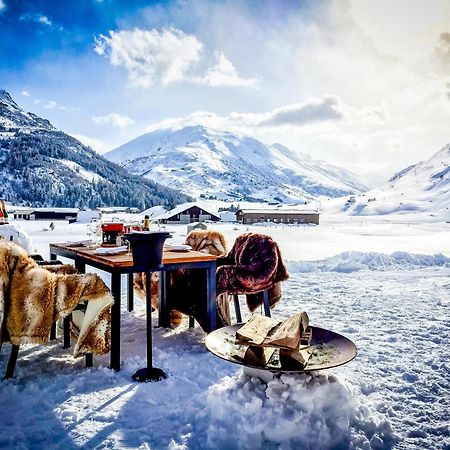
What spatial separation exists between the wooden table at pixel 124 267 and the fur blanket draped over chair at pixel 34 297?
175 millimetres

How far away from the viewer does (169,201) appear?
12231 cm

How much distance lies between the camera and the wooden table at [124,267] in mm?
3766

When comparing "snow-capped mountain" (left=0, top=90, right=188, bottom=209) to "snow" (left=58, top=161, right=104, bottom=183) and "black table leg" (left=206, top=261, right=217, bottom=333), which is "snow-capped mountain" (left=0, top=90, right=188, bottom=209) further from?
"black table leg" (left=206, top=261, right=217, bottom=333)

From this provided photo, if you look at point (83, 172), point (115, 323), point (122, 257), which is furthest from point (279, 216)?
point (83, 172)

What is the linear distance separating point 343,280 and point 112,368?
632 cm

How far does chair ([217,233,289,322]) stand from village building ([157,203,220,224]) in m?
58.7

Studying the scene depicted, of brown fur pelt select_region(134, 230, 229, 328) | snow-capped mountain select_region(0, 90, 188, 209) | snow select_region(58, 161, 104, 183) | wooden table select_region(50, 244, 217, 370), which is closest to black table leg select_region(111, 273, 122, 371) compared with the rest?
wooden table select_region(50, 244, 217, 370)

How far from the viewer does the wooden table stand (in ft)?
12.4

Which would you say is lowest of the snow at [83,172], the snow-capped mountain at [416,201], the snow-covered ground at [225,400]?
the snow-covered ground at [225,400]

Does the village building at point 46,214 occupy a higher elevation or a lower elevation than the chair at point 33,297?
higher

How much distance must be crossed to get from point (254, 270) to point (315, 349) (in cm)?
186

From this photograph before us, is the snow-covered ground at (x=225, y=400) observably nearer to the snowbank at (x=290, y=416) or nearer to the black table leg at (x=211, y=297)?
the snowbank at (x=290, y=416)

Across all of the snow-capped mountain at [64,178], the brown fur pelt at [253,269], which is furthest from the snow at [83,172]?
the brown fur pelt at [253,269]

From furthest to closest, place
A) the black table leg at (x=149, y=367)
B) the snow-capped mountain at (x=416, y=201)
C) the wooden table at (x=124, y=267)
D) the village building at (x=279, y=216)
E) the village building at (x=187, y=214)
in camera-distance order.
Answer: the snow-capped mountain at (x=416, y=201), the village building at (x=279, y=216), the village building at (x=187, y=214), the wooden table at (x=124, y=267), the black table leg at (x=149, y=367)
